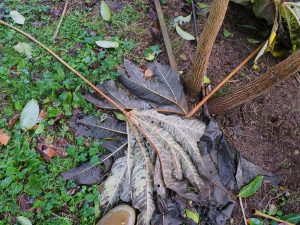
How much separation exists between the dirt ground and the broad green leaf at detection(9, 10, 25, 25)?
1.13m

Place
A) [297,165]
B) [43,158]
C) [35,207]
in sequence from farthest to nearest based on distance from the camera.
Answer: [297,165] < [43,158] < [35,207]

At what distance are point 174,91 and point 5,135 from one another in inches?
46.2

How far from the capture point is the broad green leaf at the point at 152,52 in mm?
2699

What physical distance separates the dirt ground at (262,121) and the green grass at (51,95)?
1.71ft

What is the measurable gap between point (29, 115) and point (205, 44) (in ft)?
4.13

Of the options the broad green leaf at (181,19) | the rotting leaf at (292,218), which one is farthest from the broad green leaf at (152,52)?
the rotting leaf at (292,218)

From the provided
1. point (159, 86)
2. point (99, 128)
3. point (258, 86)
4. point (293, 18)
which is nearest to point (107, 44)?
point (159, 86)

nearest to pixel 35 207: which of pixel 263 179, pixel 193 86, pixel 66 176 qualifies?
pixel 66 176

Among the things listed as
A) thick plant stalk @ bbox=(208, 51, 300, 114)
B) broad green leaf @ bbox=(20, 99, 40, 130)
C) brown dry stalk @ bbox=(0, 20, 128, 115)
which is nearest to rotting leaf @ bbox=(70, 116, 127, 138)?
brown dry stalk @ bbox=(0, 20, 128, 115)

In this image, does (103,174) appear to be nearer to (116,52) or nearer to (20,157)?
(20,157)

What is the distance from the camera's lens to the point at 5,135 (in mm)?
2342

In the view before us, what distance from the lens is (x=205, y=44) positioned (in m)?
2.17

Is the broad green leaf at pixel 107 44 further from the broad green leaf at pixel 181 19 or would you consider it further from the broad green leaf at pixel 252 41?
the broad green leaf at pixel 252 41

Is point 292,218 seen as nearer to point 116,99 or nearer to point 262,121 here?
point 262,121
